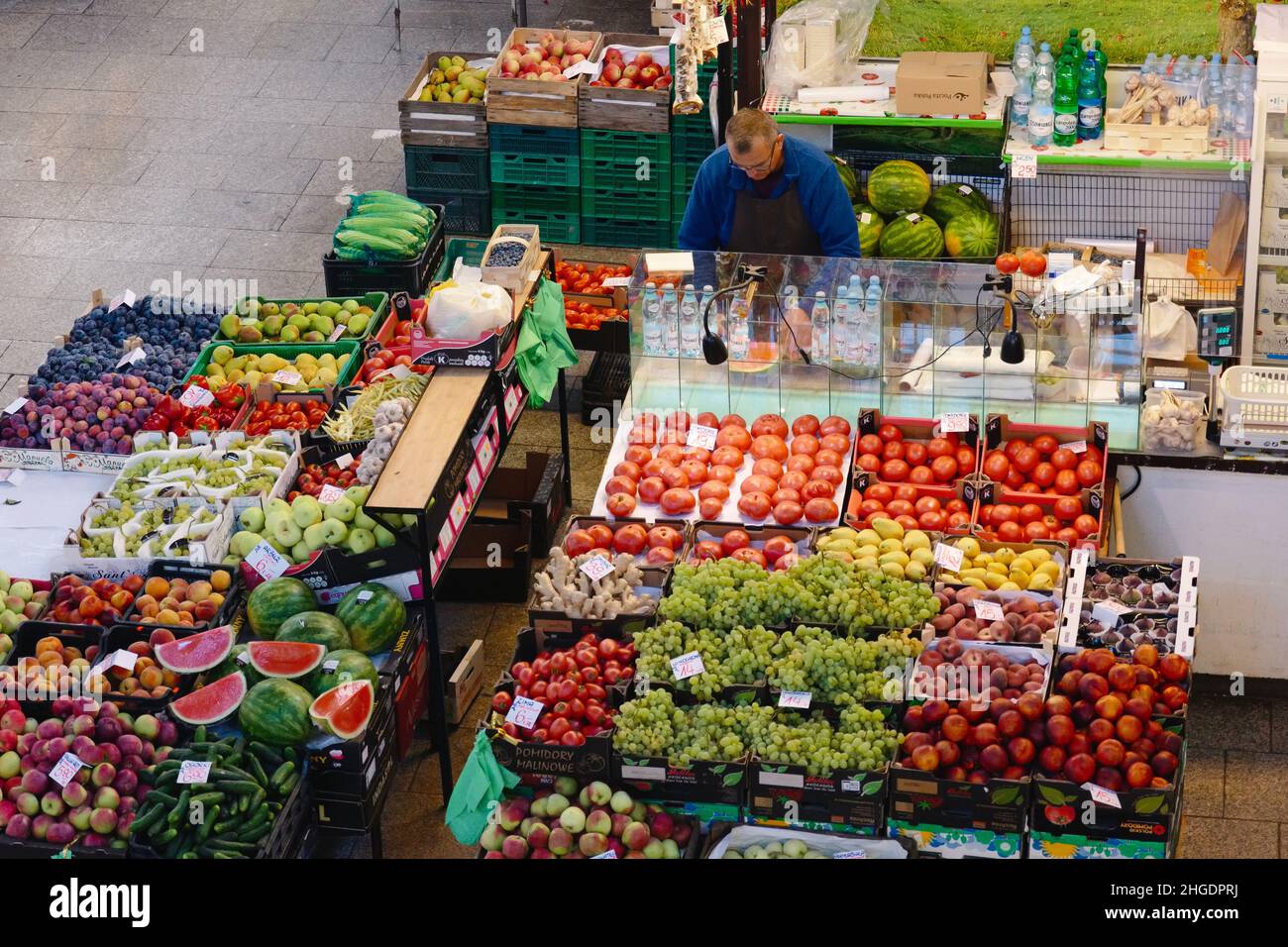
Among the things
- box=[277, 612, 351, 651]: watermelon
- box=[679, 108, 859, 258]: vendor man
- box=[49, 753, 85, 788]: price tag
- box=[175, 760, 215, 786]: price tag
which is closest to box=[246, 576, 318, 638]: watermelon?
box=[277, 612, 351, 651]: watermelon

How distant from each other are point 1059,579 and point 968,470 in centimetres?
83

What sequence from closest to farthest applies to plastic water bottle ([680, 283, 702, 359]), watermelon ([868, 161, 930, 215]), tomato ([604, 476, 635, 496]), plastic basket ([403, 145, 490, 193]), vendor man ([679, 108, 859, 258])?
1. tomato ([604, 476, 635, 496])
2. plastic water bottle ([680, 283, 702, 359])
3. vendor man ([679, 108, 859, 258])
4. watermelon ([868, 161, 930, 215])
5. plastic basket ([403, 145, 490, 193])

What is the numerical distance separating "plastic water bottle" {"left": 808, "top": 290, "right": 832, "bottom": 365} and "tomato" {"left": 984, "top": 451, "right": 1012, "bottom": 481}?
0.85m

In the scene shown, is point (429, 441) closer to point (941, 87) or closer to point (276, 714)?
point (276, 714)

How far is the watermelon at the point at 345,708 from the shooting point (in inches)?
218

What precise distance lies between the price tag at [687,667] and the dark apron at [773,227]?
2.42 m

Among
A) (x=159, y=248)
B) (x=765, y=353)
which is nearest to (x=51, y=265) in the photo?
(x=159, y=248)

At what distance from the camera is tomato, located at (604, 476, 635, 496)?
22.0 feet

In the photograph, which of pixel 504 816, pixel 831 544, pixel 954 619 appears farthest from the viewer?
pixel 831 544

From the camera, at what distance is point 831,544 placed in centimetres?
620

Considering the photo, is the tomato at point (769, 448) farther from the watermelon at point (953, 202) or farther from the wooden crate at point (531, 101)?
the wooden crate at point (531, 101)

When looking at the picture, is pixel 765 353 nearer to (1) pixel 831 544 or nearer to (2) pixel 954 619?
(1) pixel 831 544

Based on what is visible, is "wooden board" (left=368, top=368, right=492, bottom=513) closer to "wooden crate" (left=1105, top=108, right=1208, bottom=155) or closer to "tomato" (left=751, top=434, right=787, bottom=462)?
"tomato" (left=751, top=434, right=787, bottom=462)

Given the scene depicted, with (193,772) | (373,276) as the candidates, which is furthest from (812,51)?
(193,772)
